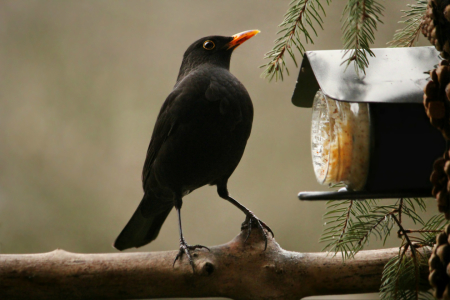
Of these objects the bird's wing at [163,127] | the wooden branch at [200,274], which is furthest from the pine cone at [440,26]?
the bird's wing at [163,127]

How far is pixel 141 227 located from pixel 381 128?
6.06ft

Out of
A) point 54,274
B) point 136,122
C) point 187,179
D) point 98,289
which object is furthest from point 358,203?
point 136,122

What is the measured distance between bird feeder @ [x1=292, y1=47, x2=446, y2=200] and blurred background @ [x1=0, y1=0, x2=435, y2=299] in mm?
3069

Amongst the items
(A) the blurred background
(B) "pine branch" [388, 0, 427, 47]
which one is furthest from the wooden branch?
(A) the blurred background

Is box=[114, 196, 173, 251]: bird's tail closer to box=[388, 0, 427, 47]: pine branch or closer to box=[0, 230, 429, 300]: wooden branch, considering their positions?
box=[0, 230, 429, 300]: wooden branch

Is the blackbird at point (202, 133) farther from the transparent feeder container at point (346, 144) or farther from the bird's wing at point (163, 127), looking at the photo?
the transparent feeder container at point (346, 144)

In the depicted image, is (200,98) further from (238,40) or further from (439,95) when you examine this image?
(439,95)

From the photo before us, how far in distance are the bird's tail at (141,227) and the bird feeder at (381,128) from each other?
5.02 ft

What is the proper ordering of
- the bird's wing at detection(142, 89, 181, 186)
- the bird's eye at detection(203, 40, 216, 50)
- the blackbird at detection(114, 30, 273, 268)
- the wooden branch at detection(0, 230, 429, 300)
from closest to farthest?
the wooden branch at detection(0, 230, 429, 300) → the blackbird at detection(114, 30, 273, 268) → the bird's wing at detection(142, 89, 181, 186) → the bird's eye at detection(203, 40, 216, 50)

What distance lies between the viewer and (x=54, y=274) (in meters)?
1.98

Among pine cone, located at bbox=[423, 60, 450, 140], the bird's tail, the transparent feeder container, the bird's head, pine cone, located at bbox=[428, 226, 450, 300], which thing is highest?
the bird's head

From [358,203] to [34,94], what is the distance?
399cm

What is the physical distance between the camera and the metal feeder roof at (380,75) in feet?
4.22

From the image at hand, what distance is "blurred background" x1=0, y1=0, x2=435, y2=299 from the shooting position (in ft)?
15.1
